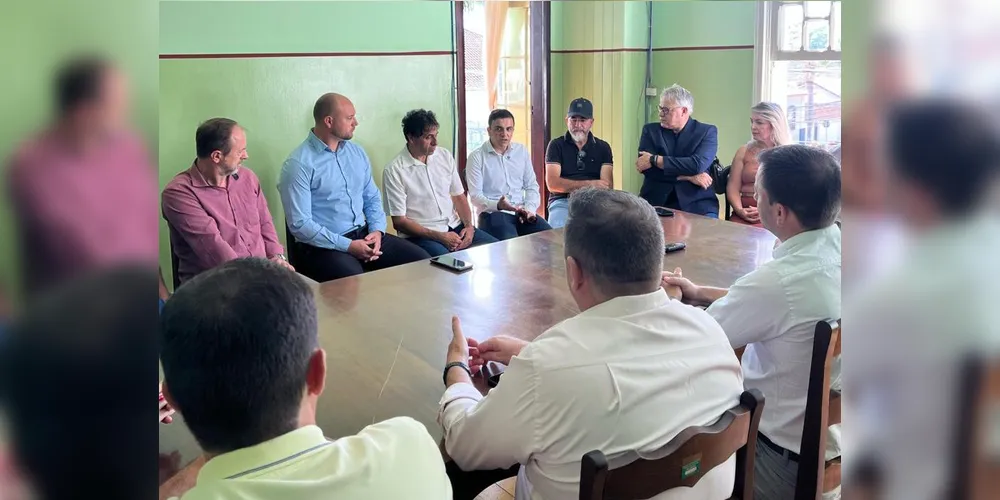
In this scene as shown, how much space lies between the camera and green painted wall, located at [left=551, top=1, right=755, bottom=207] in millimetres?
4902

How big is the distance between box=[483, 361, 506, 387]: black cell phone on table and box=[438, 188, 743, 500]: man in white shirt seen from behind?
218mm

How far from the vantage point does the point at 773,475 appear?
1.65m

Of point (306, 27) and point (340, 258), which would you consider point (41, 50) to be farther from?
point (306, 27)

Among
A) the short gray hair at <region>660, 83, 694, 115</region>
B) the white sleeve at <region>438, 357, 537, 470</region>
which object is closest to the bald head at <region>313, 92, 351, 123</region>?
the short gray hair at <region>660, 83, 694, 115</region>

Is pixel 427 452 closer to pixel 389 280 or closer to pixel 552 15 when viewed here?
pixel 389 280

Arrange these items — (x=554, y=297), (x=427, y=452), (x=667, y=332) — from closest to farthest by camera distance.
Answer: (x=427, y=452)
(x=667, y=332)
(x=554, y=297)

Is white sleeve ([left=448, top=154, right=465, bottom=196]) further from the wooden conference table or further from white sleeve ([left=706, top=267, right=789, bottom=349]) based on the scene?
white sleeve ([left=706, top=267, right=789, bottom=349])

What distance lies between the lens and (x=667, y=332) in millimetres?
1230

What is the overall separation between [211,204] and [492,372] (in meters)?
1.74

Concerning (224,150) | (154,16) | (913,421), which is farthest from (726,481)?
(224,150)

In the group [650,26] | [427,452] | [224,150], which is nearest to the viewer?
[427,452]

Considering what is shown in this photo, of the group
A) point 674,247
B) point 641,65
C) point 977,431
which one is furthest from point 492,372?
point 641,65

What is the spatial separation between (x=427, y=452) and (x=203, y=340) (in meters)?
0.32

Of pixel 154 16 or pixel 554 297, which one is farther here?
pixel 554 297
